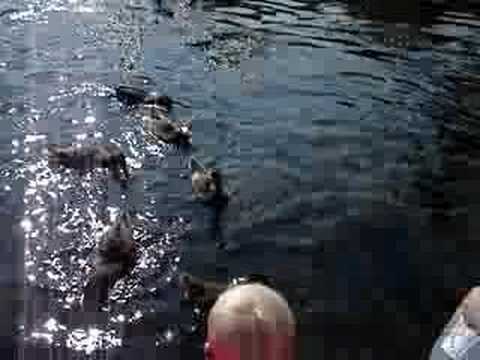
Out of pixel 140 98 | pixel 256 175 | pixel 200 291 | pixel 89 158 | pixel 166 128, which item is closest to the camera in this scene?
pixel 200 291

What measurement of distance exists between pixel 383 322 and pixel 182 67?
1159 cm

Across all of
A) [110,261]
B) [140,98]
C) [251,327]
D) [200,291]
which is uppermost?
[251,327]

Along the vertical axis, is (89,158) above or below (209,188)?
above

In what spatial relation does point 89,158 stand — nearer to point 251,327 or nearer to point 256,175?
point 256,175

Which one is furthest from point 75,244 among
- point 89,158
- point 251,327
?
point 251,327

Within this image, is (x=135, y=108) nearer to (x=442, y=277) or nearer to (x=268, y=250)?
(x=268, y=250)

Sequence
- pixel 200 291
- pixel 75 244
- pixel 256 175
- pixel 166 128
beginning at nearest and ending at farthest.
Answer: pixel 200 291 < pixel 75 244 < pixel 256 175 < pixel 166 128

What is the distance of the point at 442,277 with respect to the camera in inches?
476

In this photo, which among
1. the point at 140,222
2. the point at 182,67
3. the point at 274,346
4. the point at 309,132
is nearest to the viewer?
the point at 274,346

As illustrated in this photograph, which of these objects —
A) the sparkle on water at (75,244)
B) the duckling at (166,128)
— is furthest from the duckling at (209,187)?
the duckling at (166,128)

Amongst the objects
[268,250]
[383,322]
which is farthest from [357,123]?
[383,322]

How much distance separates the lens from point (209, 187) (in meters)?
13.6

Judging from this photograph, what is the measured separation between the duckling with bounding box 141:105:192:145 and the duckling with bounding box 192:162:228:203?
209cm

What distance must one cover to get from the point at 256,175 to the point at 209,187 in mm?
1610
